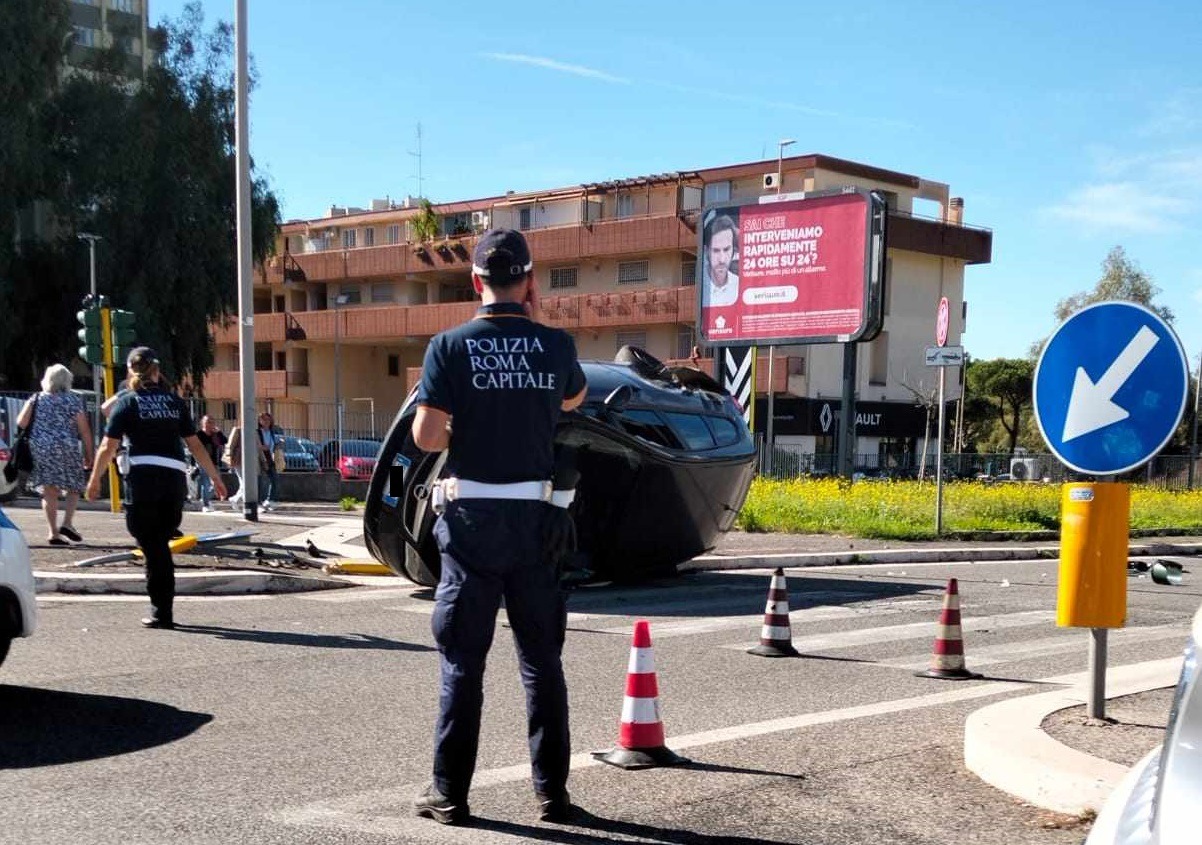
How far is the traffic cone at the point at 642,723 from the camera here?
4988mm

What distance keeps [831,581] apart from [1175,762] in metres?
10.5

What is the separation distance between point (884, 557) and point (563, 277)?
41.5 m

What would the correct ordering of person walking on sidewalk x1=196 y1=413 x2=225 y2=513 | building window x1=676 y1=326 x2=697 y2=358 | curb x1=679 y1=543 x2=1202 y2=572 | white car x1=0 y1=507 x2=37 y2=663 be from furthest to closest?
1. building window x1=676 y1=326 x2=697 y2=358
2. person walking on sidewalk x1=196 y1=413 x2=225 y2=513
3. curb x1=679 y1=543 x2=1202 y2=572
4. white car x1=0 y1=507 x2=37 y2=663

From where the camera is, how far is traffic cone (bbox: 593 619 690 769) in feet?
16.4

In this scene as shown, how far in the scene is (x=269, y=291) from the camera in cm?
6638

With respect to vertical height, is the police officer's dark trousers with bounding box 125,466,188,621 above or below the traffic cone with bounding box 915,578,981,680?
above

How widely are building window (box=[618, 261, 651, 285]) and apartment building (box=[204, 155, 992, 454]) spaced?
0.20 feet

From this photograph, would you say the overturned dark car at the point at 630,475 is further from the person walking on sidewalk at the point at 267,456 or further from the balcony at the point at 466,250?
the balcony at the point at 466,250

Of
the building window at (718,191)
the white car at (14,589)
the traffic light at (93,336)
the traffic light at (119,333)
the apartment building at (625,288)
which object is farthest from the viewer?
the building window at (718,191)

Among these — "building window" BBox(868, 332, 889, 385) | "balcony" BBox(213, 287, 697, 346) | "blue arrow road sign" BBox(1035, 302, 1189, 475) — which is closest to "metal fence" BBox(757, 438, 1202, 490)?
"building window" BBox(868, 332, 889, 385)

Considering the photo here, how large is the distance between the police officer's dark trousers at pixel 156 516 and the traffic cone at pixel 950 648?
15.9 feet

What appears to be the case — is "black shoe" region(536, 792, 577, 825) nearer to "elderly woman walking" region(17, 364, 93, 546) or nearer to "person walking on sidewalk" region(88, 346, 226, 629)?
"person walking on sidewalk" region(88, 346, 226, 629)

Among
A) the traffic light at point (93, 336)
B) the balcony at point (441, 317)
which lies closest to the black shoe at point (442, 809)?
the traffic light at point (93, 336)

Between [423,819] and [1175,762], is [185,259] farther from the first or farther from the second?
[1175,762]
